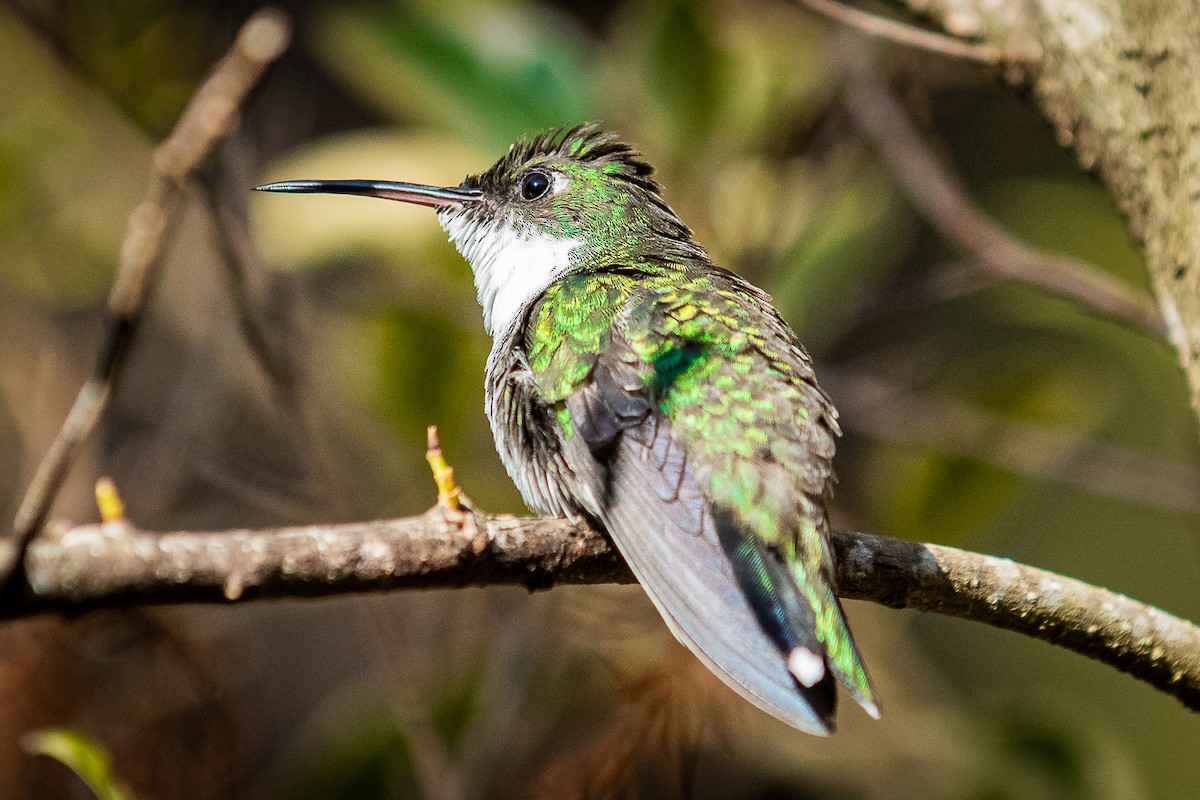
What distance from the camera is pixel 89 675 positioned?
3.21 m

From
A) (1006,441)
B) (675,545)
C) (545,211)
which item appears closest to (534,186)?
(545,211)

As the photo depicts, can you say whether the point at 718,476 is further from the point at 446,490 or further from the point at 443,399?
the point at 443,399

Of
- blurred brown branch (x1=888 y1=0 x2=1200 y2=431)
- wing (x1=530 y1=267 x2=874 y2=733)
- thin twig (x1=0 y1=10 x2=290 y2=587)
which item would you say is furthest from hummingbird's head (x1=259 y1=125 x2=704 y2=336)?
thin twig (x1=0 y1=10 x2=290 y2=587)

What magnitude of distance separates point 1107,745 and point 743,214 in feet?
5.93

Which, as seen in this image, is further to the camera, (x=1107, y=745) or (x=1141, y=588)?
(x=1141, y=588)

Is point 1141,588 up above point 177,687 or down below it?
above

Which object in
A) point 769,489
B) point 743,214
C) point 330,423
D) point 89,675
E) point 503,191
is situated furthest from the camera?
point 330,423

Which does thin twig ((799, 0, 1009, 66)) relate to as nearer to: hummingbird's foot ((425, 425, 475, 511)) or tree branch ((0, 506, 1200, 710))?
tree branch ((0, 506, 1200, 710))

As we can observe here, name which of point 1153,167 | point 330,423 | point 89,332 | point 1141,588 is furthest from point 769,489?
point 1141,588

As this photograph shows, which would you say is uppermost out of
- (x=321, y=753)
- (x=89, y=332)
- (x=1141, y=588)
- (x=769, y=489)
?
(x=89, y=332)

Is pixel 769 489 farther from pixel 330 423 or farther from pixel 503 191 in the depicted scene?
pixel 330 423

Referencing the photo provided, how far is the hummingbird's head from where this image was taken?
317cm

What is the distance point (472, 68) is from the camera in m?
3.74

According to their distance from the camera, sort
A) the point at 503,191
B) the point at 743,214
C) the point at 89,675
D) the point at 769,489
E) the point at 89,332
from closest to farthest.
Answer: the point at 769,489 < the point at 89,675 < the point at 503,191 < the point at 743,214 < the point at 89,332
